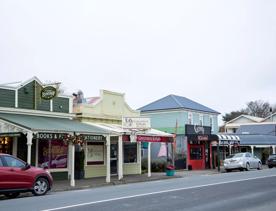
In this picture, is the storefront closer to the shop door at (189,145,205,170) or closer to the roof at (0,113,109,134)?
the shop door at (189,145,205,170)

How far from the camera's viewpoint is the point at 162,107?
44.3m

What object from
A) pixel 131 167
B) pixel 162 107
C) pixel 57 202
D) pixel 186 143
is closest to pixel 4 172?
pixel 57 202

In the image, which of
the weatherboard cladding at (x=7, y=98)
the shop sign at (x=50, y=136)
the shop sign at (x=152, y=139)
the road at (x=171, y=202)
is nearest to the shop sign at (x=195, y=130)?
the shop sign at (x=152, y=139)

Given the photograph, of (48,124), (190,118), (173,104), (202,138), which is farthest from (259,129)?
(48,124)

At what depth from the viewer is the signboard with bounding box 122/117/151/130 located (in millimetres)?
26672

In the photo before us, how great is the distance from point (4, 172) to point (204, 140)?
25.9m

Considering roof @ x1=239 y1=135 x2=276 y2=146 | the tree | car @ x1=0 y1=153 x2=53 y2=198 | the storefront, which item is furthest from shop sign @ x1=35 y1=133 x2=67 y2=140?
the tree

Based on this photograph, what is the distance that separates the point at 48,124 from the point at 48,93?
1.96 m

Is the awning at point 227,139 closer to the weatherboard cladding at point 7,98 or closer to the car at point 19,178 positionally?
the weatherboard cladding at point 7,98

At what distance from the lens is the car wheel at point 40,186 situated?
17.7 meters

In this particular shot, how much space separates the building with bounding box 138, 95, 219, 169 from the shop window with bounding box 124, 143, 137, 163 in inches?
280

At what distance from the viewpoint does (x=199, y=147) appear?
40812 mm

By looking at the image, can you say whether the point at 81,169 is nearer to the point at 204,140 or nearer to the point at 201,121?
the point at 204,140

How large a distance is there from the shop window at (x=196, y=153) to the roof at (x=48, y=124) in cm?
1609
